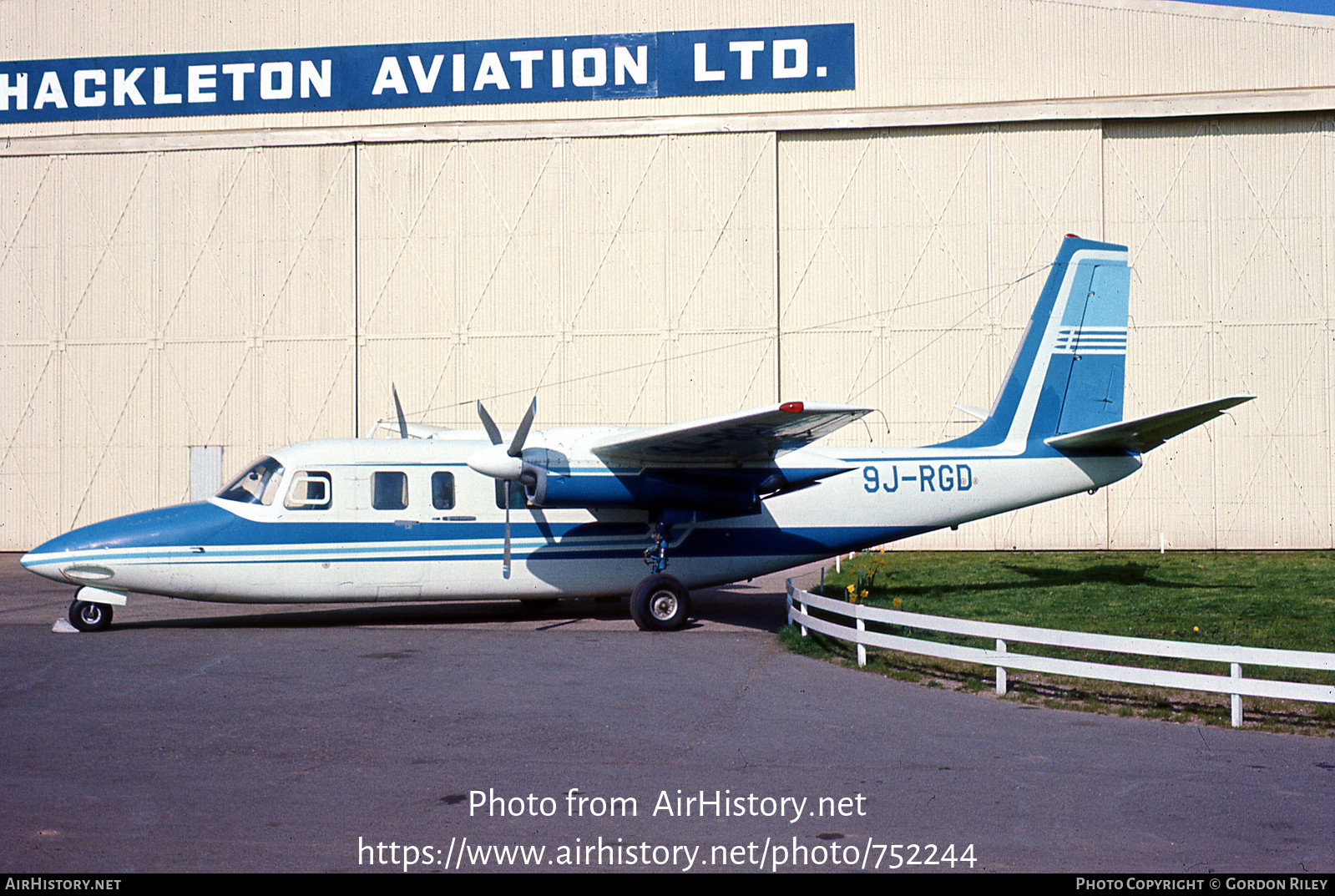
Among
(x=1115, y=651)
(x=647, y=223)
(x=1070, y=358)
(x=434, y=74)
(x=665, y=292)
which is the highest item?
(x=434, y=74)

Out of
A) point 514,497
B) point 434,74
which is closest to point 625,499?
point 514,497

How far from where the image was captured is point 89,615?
50.0 feet

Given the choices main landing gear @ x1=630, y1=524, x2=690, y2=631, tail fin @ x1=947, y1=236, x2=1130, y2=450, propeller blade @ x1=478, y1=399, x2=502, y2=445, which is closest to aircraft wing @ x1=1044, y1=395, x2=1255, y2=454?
tail fin @ x1=947, y1=236, x2=1130, y2=450

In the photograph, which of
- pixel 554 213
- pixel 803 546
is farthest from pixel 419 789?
pixel 554 213

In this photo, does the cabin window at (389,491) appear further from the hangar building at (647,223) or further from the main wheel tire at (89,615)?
the hangar building at (647,223)

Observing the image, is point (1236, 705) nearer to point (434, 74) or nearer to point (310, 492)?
point (310, 492)

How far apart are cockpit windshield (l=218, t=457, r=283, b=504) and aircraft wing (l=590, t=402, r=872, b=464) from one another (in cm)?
470

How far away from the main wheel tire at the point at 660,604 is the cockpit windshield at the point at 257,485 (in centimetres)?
550

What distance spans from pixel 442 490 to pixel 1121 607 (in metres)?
10.7

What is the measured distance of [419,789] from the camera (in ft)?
24.6

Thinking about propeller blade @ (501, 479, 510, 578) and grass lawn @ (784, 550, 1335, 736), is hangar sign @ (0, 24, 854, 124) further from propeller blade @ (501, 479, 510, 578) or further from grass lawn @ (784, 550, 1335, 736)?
propeller blade @ (501, 479, 510, 578)

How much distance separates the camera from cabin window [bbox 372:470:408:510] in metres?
16.0

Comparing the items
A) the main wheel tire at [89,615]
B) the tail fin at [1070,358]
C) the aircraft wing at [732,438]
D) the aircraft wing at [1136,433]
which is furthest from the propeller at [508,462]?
the aircraft wing at [1136,433]

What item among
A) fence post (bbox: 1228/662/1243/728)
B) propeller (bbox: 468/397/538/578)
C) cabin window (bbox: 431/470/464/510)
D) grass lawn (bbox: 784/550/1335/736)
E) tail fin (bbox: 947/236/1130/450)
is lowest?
grass lawn (bbox: 784/550/1335/736)
